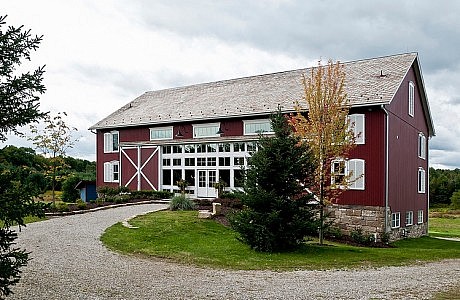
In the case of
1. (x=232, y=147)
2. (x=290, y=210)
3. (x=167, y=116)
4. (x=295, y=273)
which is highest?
(x=167, y=116)

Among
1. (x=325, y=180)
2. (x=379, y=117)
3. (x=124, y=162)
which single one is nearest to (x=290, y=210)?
(x=325, y=180)

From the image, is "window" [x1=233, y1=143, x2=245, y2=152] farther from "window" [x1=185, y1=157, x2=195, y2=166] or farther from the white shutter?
the white shutter

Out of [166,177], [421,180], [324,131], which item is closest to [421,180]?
[421,180]

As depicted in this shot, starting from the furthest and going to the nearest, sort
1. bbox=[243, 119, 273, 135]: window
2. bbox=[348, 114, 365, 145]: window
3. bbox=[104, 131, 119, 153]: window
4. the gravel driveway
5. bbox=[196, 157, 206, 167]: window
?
bbox=[104, 131, 119, 153]: window → bbox=[196, 157, 206, 167]: window → bbox=[243, 119, 273, 135]: window → bbox=[348, 114, 365, 145]: window → the gravel driveway

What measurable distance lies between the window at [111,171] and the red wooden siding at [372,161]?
1765 cm

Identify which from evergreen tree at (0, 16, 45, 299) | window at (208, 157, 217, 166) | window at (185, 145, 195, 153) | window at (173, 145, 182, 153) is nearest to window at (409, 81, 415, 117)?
window at (208, 157, 217, 166)

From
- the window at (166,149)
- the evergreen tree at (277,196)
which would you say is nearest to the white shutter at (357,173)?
the evergreen tree at (277,196)

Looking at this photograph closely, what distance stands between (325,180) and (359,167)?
5800mm

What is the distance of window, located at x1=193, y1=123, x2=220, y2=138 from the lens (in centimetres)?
2842

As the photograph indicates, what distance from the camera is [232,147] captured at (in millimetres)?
27234

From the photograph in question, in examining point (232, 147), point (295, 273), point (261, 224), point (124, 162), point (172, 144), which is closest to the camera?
point (295, 273)

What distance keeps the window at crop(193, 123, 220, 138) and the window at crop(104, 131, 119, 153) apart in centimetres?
756

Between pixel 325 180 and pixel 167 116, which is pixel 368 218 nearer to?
pixel 325 180

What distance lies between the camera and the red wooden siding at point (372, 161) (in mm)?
21938
